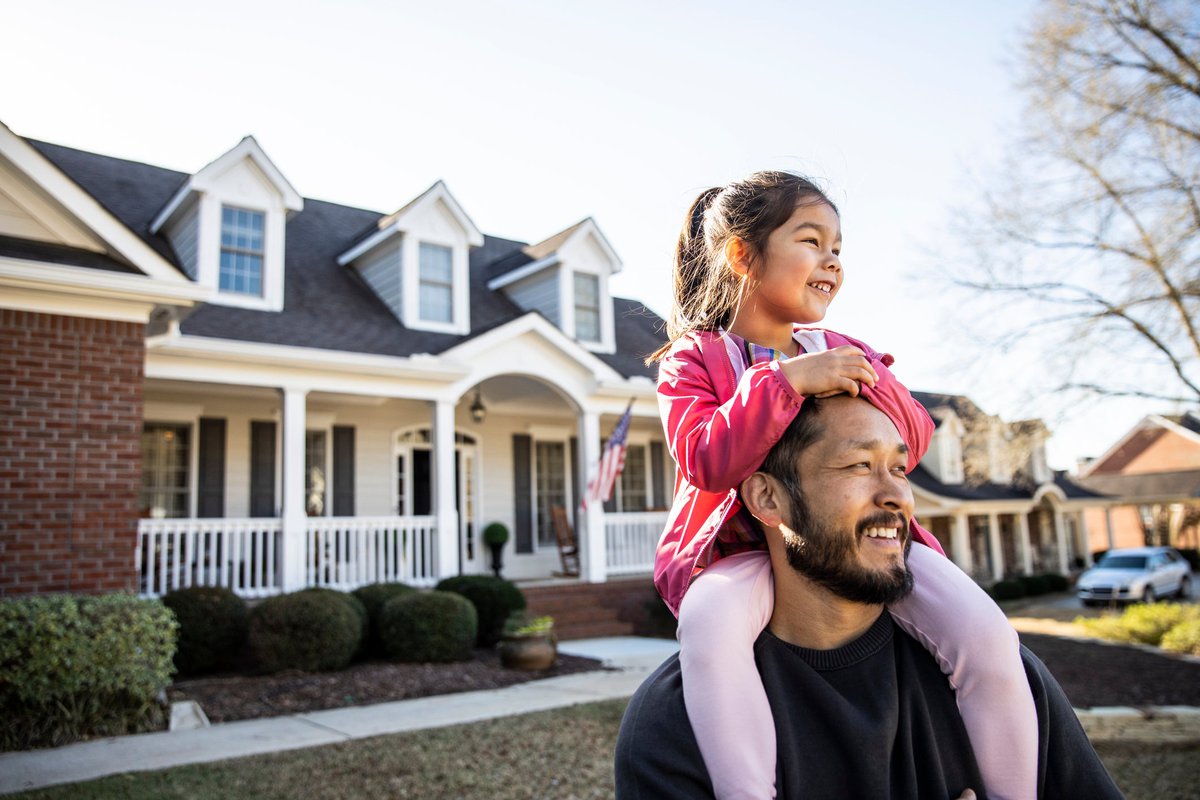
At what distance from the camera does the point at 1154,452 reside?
44.2 m

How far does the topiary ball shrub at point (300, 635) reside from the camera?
8969 mm

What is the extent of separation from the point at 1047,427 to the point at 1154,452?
113 feet

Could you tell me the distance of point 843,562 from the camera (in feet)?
5.40

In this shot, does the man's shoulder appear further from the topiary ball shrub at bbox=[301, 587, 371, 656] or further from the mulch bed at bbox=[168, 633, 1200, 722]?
the topiary ball shrub at bbox=[301, 587, 371, 656]

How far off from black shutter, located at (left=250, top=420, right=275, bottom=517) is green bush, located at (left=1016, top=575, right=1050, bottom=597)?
19.4 metres

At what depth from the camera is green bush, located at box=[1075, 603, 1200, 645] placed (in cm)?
1359

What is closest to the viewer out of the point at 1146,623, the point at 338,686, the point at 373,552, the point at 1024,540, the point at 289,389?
the point at 338,686

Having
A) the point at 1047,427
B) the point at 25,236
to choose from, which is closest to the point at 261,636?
the point at 25,236

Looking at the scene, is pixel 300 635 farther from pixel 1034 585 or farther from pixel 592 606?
pixel 1034 585

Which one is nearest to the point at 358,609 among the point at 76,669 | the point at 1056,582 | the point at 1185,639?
the point at 76,669

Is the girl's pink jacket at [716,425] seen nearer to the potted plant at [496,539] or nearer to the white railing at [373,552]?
the white railing at [373,552]

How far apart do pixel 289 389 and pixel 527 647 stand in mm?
4531

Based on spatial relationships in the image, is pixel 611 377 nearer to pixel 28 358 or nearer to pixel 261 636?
pixel 261 636

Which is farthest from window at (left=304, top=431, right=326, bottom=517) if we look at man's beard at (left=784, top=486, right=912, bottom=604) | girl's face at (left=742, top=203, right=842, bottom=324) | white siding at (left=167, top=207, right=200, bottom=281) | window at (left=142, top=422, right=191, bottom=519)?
man's beard at (left=784, top=486, right=912, bottom=604)
